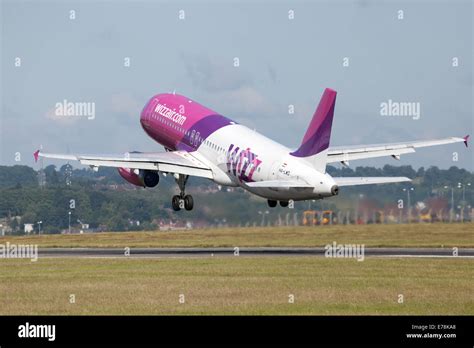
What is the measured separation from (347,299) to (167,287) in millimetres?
8329

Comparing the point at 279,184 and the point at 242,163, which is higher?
the point at 242,163

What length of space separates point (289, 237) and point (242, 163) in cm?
850

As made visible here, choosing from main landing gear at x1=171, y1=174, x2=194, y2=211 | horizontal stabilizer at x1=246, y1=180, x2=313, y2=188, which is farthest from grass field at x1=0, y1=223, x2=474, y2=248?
horizontal stabilizer at x1=246, y1=180, x2=313, y2=188

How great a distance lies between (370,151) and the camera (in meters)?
87.3

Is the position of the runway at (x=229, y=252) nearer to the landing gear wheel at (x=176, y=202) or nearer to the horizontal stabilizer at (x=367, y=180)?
the horizontal stabilizer at (x=367, y=180)

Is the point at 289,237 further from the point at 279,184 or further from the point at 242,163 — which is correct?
the point at 279,184

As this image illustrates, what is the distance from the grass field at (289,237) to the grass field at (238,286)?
1491cm

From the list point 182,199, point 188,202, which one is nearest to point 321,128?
point 188,202

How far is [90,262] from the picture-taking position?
6322cm

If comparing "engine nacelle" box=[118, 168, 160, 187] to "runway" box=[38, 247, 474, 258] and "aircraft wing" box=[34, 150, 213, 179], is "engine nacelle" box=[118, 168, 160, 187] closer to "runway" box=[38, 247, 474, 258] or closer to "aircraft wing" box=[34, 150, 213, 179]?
"aircraft wing" box=[34, 150, 213, 179]
